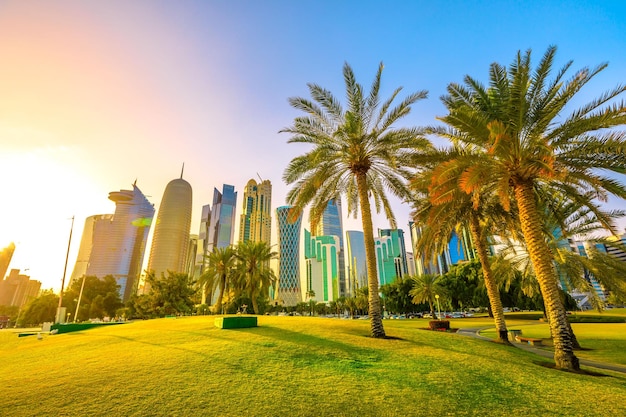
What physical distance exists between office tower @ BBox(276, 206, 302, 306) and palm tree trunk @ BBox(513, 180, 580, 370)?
16747cm

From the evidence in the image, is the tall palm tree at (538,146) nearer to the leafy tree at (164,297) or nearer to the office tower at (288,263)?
the leafy tree at (164,297)

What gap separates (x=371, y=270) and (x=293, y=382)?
8672mm

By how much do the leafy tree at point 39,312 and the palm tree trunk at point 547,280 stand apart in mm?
74282

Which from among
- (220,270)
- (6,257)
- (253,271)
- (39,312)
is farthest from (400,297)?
(6,257)

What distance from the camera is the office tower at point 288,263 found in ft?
593

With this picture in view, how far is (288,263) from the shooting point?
183625 mm

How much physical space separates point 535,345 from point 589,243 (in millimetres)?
10693

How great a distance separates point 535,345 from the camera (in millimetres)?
18156

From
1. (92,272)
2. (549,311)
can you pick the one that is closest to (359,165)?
(549,311)

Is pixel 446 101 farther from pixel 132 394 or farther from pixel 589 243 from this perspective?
pixel 589 243

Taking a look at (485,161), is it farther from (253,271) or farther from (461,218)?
(253,271)

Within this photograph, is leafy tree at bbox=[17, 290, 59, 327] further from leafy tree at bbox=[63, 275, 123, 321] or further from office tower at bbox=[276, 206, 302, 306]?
office tower at bbox=[276, 206, 302, 306]

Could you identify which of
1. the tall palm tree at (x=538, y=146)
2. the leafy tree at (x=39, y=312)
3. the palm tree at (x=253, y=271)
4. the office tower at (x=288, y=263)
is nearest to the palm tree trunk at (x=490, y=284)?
the tall palm tree at (x=538, y=146)

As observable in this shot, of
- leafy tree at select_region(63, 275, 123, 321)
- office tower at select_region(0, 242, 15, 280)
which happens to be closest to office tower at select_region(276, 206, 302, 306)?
leafy tree at select_region(63, 275, 123, 321)
